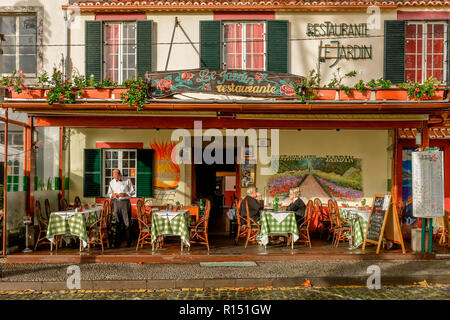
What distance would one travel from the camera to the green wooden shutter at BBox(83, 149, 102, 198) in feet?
35.4

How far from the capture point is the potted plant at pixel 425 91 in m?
8.19

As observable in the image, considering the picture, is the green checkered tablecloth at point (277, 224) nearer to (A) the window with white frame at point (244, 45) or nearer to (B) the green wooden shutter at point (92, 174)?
(A) the window with white frame at point (244, 45)

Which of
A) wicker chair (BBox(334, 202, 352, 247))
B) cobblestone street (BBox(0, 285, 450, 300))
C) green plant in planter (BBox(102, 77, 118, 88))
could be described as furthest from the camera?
wicker chair (BBox(334, 202, 352, 247))

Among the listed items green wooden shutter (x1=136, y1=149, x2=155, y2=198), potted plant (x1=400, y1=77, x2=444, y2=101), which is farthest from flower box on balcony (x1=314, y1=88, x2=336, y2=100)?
green wooden shutter (x1=136, y1=149, x2=155, y2=198)

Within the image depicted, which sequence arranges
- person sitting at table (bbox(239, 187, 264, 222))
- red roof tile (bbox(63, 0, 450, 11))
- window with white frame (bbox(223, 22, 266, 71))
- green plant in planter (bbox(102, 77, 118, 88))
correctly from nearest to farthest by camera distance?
green plant in planter (bbox(102, 77, 118, 88)) → person sitting at table (bbox(239, 187, 264, 222)) → red roof tile (bbox(63, 0, 450, 11)) → window with white frame (bbox(223, 22, 266, 71))

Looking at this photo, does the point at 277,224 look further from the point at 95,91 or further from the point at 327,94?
the point at 95,91

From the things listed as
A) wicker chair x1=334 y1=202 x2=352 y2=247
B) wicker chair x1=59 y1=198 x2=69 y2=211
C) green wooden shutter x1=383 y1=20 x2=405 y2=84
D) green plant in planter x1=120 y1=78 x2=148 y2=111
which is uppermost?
green wooden shutter x1=383 y1=20 x2=405 y2=84

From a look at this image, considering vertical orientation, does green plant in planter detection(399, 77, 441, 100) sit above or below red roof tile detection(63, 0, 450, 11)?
below

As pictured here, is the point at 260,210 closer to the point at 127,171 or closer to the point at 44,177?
the point at 127,171

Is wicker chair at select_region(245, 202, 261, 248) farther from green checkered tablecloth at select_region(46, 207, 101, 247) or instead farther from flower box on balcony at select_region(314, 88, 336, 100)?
green checkered tablecloth at select_region(46, 207, 101, 247)

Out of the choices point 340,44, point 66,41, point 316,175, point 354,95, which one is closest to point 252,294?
point 354,95

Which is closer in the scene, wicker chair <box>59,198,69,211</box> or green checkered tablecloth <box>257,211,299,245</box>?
green checkered tablecloth <box>257,211,299,245</box>

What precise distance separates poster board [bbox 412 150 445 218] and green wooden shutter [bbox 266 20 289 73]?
4126 millimetres

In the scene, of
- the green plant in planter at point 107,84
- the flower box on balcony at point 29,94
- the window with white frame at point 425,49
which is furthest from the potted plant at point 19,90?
the window with white frame at point 425,49
